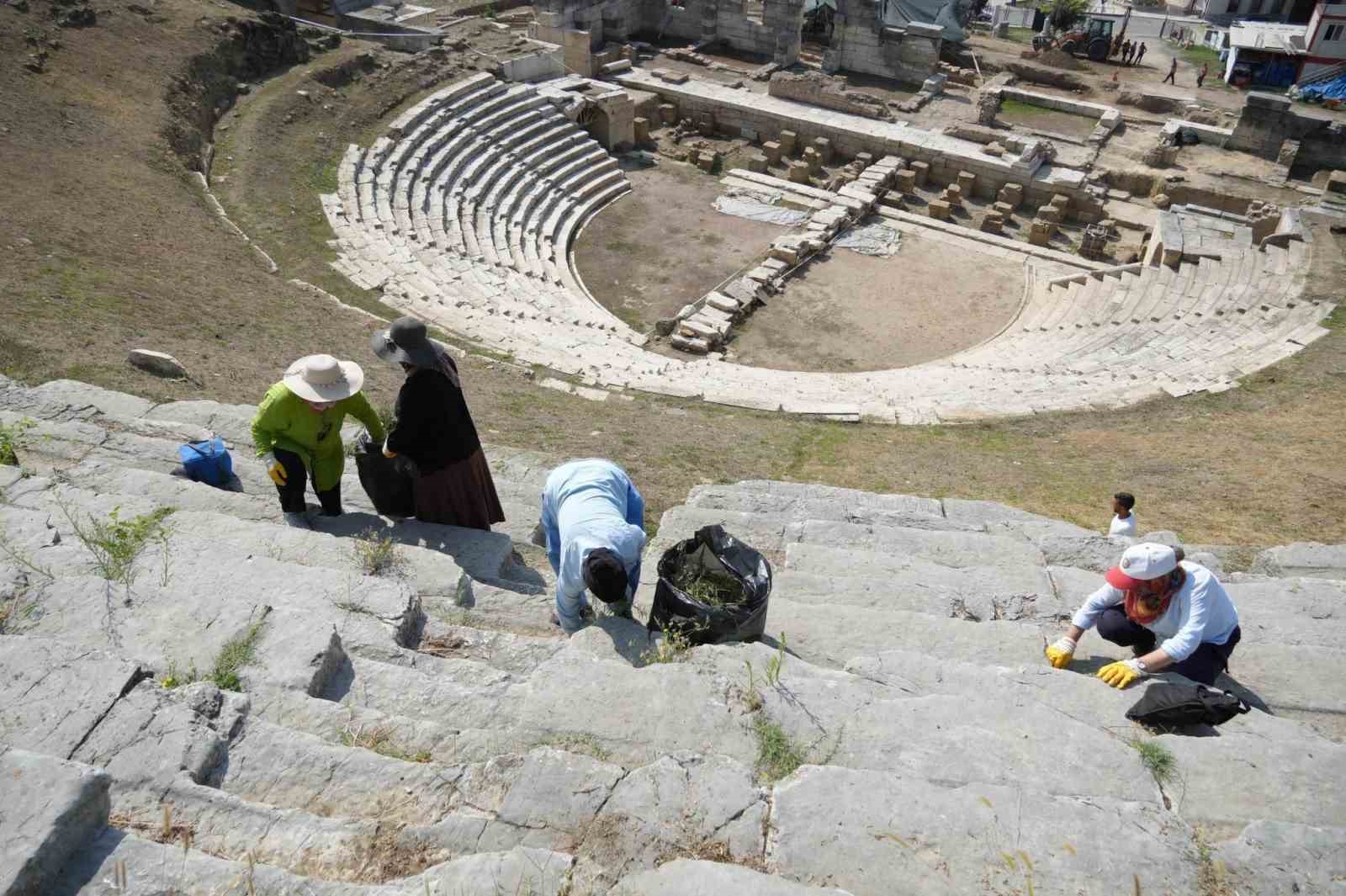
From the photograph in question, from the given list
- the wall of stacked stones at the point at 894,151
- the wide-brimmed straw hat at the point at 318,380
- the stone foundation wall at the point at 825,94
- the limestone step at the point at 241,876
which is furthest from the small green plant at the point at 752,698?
the stone foundation wall at the point at 825,94

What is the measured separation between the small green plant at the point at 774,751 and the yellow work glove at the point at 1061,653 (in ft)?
6.23

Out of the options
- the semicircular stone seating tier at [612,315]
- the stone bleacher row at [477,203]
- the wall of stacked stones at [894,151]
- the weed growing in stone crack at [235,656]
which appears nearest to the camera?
the weed growing in stone crack at [235,656]

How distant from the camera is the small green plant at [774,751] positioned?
343 cm

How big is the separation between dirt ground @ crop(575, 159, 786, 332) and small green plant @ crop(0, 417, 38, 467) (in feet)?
34.4

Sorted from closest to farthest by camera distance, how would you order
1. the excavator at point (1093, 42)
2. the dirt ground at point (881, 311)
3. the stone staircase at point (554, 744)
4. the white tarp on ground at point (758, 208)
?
the stone staircase at point (554, 744)
the dirt ground at point (881, 311)
the white tarp on ground at point (758, 208)
the excavator at point (1093, 42)

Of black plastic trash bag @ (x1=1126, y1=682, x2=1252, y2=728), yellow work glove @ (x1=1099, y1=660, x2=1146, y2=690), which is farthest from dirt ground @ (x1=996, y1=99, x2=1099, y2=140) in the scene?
black plastic trash bag @ (x1=1126, y1=682, x2=1252, y2=728)

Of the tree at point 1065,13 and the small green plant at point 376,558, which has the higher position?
the tree at point 1065,13

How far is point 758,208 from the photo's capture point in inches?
777

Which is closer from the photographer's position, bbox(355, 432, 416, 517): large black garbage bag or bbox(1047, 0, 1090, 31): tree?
bbox(355, 432, 416, 517): large black garbage bag

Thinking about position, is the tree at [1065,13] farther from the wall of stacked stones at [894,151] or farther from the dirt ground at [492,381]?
the dirt ground at [492,381]

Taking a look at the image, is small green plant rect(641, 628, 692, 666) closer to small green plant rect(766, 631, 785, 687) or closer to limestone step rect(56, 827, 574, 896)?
small green plant rect(766, 631, 785, 687)

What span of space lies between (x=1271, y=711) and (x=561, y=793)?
3.60m

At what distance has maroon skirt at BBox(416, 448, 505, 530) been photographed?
5.53 meters

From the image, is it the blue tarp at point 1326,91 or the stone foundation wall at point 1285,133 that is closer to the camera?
the stone foundation wall at point 1285,133
